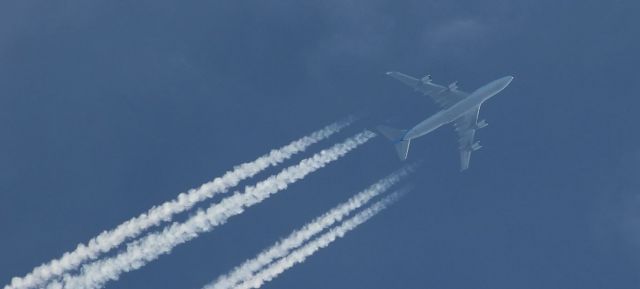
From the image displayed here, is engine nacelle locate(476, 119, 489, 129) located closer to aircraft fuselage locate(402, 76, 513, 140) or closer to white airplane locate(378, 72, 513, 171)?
white airplane locate(378, 72, 513, 171)

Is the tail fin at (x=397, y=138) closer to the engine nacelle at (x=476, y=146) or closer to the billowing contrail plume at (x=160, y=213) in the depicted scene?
the billowing contrail plume at (x=160, y=213)

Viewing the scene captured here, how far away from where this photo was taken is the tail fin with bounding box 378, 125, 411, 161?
7166 inches

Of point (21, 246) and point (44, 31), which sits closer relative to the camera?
point (21, 246)

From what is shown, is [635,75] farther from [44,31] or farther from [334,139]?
[44,31]

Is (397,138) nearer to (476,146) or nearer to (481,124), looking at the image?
(476,146)

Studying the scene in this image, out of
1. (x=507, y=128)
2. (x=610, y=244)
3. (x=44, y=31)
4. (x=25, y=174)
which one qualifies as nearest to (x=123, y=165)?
(x=25, y=174)

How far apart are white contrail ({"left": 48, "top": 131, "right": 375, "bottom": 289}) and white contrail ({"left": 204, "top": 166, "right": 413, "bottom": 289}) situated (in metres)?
8.47

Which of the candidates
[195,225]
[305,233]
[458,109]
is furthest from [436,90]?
[195,225]

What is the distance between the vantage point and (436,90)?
184 m

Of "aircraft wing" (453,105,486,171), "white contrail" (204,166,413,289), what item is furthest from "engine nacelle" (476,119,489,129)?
"white contrail" (204,166,413,289)

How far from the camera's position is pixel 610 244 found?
605 ft

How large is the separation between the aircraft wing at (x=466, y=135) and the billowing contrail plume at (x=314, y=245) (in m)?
14.2

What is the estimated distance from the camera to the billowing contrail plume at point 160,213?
16775cm

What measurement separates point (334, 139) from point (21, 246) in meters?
60.6
